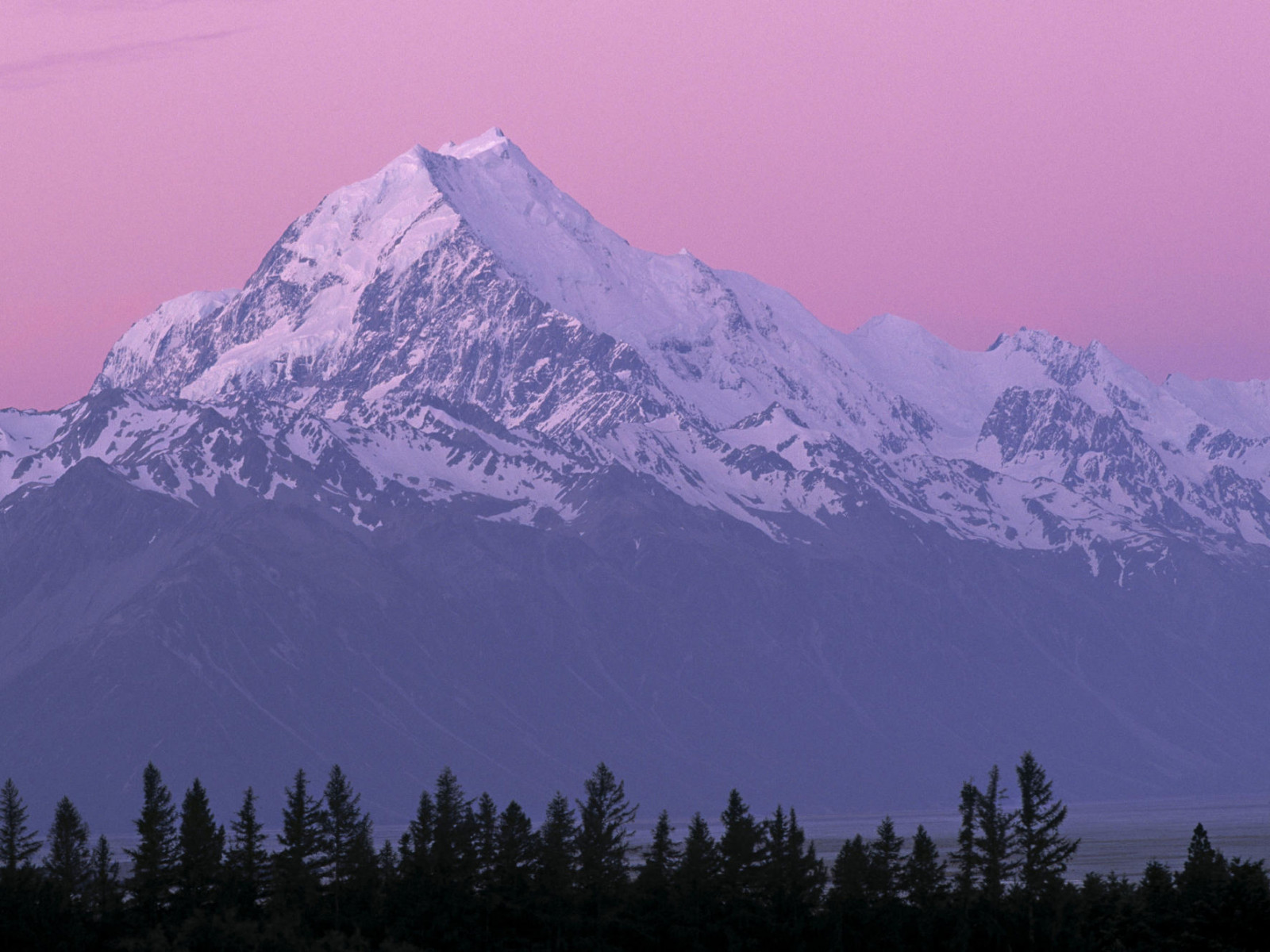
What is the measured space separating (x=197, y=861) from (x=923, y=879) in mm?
43565

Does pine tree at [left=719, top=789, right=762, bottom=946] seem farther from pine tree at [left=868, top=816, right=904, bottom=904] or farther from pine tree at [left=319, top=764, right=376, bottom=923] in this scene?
pine tree at [left=319, top=764, right=376, bottom=923]

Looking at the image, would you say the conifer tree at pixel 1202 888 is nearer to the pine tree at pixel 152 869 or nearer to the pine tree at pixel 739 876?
the pine tree at pixel 739 876

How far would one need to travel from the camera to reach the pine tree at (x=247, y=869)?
459ft

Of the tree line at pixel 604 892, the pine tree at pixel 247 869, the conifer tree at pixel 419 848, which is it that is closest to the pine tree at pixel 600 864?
the tree line at pixel 604 892

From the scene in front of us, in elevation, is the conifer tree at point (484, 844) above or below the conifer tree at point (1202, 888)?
above

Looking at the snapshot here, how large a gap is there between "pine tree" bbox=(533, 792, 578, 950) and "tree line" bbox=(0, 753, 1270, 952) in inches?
5.6

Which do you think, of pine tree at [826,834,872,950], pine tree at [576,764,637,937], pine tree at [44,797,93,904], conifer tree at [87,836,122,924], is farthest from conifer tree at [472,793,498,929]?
pine tree at [44,797,93,904]

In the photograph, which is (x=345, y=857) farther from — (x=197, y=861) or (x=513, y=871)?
(x=513, y=871)

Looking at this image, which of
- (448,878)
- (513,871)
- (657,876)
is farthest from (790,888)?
(448,878)

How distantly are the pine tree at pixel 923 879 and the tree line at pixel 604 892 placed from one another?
141 millimetres

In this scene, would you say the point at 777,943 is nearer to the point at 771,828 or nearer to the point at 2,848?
the point at 771,828

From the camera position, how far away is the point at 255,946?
112 m

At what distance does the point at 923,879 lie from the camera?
139000 mm

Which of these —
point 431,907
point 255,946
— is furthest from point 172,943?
point 431,907
